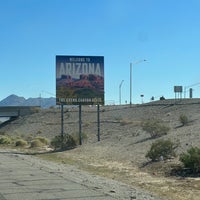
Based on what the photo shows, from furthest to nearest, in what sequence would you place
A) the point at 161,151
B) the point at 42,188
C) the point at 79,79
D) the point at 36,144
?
the point at 36,144
the point at 79,79
the point at 161,151
the point at 42,188

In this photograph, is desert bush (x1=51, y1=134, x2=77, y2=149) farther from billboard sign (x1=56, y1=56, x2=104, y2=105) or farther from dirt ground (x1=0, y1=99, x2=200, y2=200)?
billboard sign (x1=56, y1=56, x2=104, y2=105)

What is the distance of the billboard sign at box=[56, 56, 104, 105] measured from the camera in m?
46.6

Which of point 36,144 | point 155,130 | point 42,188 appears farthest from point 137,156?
point 36,144

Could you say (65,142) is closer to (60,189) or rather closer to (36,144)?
(36,144)

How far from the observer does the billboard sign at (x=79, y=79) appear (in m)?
46.6

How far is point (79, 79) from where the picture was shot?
47.1 metres

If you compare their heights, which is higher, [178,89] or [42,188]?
[178,89]

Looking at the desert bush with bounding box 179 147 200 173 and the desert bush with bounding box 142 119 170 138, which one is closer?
the desert bush with bounding box 179 147 200 173

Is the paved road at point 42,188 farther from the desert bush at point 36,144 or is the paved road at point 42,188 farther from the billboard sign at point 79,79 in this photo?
the desert bush at point 36,144

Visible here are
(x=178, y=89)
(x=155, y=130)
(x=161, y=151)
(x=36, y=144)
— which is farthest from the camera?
(x=178, y=89)

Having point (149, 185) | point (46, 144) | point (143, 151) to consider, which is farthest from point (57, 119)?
point (149, 185)

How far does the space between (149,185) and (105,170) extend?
7874 millimetres

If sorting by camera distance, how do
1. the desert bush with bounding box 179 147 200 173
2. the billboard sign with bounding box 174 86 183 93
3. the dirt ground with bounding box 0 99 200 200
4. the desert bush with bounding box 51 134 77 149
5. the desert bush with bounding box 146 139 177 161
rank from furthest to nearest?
1. the billboard sign with bounding box 174 86 183 93
2. the desert bush with bounding box 51 134 77 149
3. the desert bush with bounding box 146 139 177 161
4. the desert bush with bounding box 179 147 200 173
5. the dirt ground with bounding box 0 99 200 200

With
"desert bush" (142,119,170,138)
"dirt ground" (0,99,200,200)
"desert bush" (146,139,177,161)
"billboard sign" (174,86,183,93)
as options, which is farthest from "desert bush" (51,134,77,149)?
"billboard sign" (174,86,183,93)
